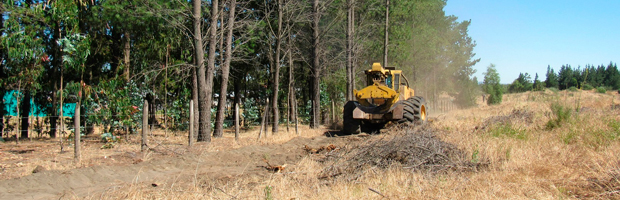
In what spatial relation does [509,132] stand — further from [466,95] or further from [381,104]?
[466,95]

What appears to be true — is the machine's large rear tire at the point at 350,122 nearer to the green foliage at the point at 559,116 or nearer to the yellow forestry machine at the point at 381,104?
the yellow forestry machine at the point at 381,104

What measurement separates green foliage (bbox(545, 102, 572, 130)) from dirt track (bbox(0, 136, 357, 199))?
21.6 feet

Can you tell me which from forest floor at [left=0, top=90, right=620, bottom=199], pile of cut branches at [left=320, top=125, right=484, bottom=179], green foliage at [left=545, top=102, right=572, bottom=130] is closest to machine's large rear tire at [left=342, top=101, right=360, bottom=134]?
forest floor at [left=0, top=90, right=620, bottom=199]

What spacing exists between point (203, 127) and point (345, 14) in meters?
11.5

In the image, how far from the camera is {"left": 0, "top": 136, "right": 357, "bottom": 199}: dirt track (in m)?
6.56

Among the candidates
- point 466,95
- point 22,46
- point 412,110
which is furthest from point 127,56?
point 466,95

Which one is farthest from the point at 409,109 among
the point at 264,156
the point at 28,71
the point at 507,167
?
the point at 28,71

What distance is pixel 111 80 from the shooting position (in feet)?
47.5

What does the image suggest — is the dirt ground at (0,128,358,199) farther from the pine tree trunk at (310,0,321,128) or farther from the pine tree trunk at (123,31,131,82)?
the pine tree trunk at (310,0,321,128)

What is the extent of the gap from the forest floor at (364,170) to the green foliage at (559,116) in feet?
0.27

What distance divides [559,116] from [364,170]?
694cm

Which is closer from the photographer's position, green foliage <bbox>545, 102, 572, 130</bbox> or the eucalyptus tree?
green foliage <bbox>545, 102, 572, 130</bbox>

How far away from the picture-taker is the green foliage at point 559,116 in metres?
10.9

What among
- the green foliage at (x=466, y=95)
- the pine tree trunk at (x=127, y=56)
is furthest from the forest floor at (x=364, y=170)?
the green foliage at (x=466, y=95)
